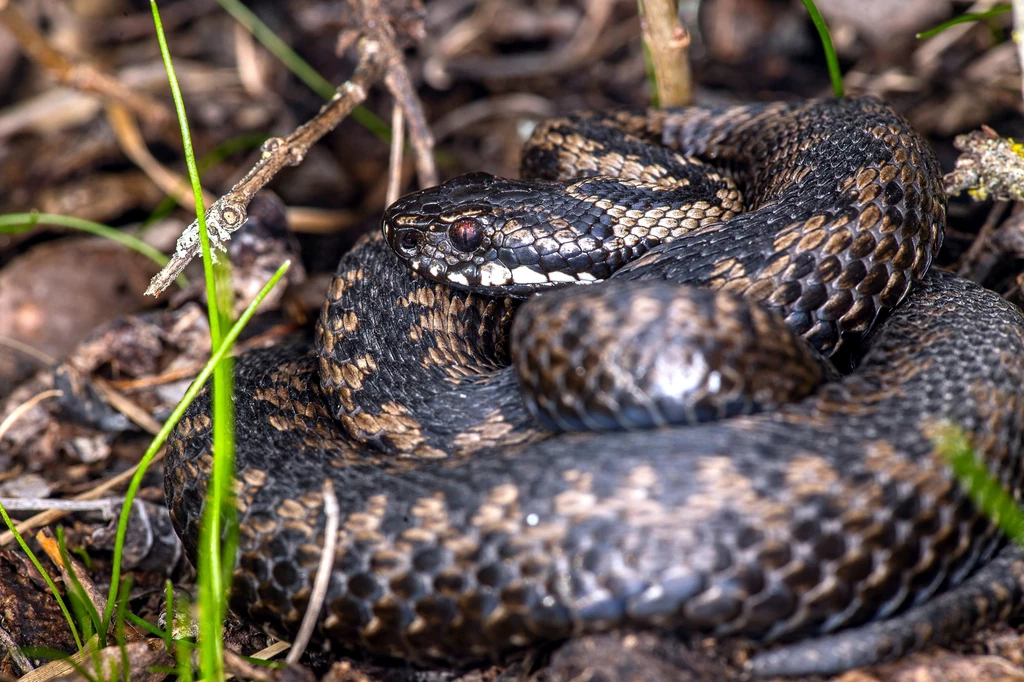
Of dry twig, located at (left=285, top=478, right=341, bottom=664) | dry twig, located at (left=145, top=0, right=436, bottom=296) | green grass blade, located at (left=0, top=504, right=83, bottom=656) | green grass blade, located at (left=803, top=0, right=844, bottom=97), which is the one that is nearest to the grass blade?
dry twig, located at (left=145, top=0, right=436, bottom=296)

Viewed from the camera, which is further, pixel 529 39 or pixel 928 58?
pixel 529 39

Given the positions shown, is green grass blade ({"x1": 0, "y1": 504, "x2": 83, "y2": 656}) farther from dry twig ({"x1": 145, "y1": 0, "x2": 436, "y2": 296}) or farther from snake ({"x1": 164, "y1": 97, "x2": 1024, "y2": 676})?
dry twig ({"x1": 145, "y1": 0, "x2": 436, "y2": 296})

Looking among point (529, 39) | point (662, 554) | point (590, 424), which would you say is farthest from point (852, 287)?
point (529, 39)

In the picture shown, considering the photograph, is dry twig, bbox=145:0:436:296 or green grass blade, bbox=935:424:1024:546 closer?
green grass blade, bbox=935:424:1024:546

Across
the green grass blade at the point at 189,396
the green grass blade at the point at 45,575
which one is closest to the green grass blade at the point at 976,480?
the green grass blade at the point at 189,396

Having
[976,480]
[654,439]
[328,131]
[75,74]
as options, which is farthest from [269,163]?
[976,480]

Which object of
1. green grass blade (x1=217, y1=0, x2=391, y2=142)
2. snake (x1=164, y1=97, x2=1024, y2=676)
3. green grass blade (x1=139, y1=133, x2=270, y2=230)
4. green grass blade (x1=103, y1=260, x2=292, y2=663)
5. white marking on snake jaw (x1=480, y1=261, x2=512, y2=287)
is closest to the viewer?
snake (x1=164, y1=97, x2=1024, y2=676)

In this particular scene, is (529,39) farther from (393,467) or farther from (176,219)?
(393,467)
